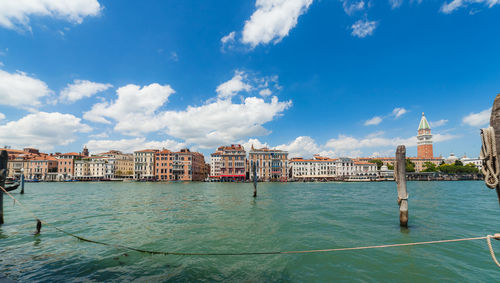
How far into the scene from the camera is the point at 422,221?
39.5 ft

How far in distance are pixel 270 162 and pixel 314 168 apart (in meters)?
20.9

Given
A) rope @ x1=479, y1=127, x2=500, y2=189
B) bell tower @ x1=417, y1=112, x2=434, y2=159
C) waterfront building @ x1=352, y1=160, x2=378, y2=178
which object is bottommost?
waterfront building @ x1=352, y1=160, x2=378, y2=178

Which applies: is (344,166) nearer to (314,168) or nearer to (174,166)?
(314,168)

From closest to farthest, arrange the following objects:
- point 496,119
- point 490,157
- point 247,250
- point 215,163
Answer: point 496,119, point 490,157, point 247,250, point 215,163

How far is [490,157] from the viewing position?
10.3 ft

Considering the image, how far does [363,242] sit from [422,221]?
6.08m

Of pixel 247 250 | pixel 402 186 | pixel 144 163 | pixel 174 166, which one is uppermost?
pixel 144 163

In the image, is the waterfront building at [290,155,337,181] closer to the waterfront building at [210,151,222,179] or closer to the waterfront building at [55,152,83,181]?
the waterfront building at [210,151,222,179]

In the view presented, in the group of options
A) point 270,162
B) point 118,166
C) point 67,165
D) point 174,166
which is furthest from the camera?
point 118,166

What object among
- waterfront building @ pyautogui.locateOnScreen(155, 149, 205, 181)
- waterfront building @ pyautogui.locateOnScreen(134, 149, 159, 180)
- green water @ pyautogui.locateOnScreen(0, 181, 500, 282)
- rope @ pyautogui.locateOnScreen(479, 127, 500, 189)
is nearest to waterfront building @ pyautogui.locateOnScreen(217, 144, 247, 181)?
Result: waterfront building @ pyautogui.locateOnScreen(155, 149, 205, 181)

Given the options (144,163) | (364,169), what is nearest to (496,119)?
(144,163)

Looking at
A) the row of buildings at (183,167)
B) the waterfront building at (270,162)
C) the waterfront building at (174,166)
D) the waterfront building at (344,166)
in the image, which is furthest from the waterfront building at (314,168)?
the waterfront building at (174,166)

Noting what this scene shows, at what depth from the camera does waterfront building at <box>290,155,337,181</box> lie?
319 feet

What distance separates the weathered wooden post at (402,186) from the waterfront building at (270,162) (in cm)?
8001
